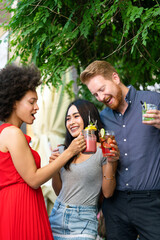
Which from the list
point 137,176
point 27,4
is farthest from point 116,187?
point 27,4

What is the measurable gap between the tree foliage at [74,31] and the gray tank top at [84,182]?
0.89 meters

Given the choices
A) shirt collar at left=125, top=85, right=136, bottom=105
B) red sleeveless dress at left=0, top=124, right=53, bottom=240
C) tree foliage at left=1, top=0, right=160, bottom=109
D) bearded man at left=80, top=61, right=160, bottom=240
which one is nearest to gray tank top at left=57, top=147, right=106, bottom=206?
bearded man at left=80, top=61, right=160, bottom=240

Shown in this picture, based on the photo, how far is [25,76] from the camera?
84.2 inches

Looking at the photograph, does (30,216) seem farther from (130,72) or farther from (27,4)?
(130,72)

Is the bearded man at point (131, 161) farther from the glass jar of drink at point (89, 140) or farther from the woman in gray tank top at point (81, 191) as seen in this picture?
the glass jar of drink at point (89, 140)

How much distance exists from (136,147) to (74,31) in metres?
1.15

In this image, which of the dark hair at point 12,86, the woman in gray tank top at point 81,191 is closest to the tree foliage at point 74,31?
the dark hair at point 12,86

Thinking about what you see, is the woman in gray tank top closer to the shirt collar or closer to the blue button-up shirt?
the blue button-up shirt

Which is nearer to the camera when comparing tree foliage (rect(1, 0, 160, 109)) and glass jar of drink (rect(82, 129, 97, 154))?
glass jar of drink (rect(82, 129, 97, 154))

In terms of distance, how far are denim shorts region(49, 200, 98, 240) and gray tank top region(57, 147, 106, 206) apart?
0.17ft

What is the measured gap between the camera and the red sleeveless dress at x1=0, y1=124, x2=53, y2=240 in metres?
1.90

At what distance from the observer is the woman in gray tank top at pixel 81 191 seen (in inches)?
85.0

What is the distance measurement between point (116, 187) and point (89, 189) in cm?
23

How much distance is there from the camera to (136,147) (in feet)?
7.55
